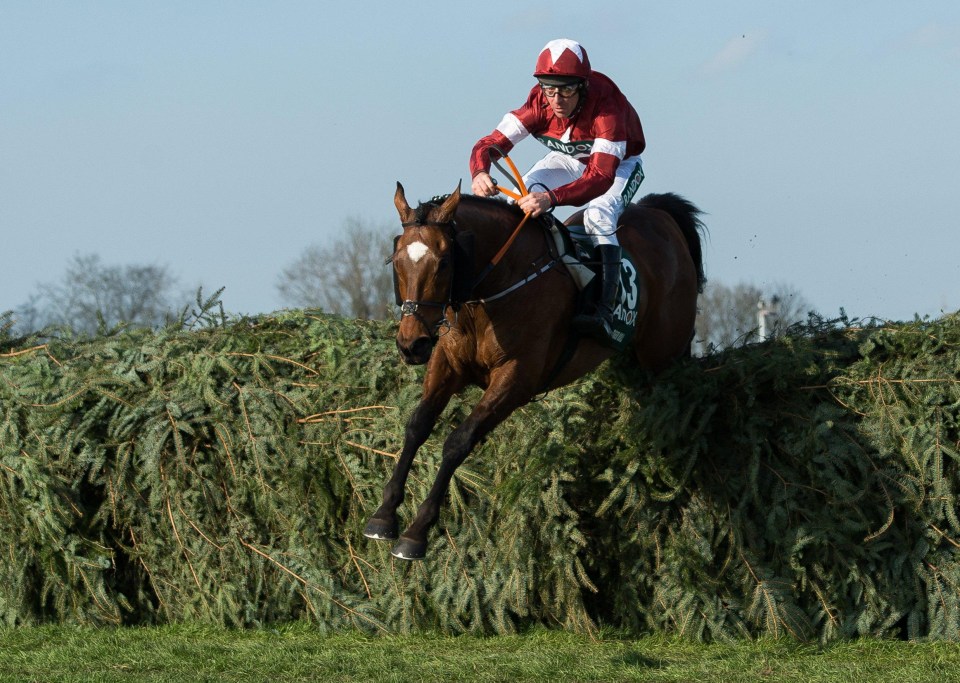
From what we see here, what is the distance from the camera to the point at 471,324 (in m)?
5.78

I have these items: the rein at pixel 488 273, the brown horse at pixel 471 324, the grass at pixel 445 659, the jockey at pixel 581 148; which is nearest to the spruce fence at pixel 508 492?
the grass at pixel 445 659

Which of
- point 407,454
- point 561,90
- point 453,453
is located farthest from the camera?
point 561,90

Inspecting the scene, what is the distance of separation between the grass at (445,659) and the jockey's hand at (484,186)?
99.6 inches

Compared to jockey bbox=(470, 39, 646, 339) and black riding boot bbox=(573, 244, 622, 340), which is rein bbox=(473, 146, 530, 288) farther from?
black riding boot bbox=(573, 244, 622, 340)

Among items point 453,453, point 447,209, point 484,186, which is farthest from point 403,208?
point 453,453

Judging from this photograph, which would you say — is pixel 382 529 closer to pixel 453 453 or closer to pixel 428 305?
pixel 453 453

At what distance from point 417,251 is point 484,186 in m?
1.16

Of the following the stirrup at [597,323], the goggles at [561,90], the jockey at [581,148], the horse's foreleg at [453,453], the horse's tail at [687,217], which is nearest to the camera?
the horse's foreleg at [453,453]

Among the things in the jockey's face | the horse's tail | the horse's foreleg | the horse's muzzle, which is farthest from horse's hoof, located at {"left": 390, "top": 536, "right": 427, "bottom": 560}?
the horse's tail

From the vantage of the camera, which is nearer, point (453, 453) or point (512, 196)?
point (453, 453)

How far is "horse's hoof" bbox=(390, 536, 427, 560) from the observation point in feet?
17.4

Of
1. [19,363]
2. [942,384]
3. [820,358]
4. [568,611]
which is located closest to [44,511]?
[19,363]

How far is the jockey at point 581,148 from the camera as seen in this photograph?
6160mm

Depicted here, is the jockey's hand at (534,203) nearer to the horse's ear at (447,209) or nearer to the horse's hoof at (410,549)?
the horse's ear at (447,209)
